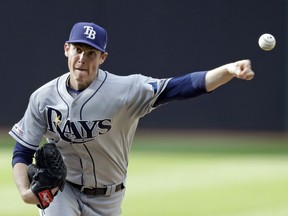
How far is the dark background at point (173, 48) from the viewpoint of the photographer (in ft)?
50.4

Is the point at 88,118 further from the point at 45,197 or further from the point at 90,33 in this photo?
the point at 45,197

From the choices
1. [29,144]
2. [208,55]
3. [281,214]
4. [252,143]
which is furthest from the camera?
[208,55]

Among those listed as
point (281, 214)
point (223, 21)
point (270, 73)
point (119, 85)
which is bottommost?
point (281, 214)

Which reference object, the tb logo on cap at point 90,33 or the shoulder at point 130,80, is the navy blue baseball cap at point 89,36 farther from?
the shoulder at point 130,80

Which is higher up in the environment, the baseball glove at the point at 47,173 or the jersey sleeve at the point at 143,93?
the jersey sleeve at the point at 143,93

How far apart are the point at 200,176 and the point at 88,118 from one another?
19.7ft

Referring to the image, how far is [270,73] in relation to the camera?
15.4 m

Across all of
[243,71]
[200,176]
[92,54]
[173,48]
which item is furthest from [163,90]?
[173,48]

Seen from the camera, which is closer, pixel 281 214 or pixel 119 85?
pixel 119 85

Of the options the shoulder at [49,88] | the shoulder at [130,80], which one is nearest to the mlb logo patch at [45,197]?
the shoulder at [49,88]

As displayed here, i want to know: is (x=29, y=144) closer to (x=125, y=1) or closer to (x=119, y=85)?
(x=119, y=85)

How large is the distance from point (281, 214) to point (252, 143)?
579 cm

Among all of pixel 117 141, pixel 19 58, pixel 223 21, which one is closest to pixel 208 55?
pixel 223 21

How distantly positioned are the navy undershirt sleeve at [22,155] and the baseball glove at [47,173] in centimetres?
34
